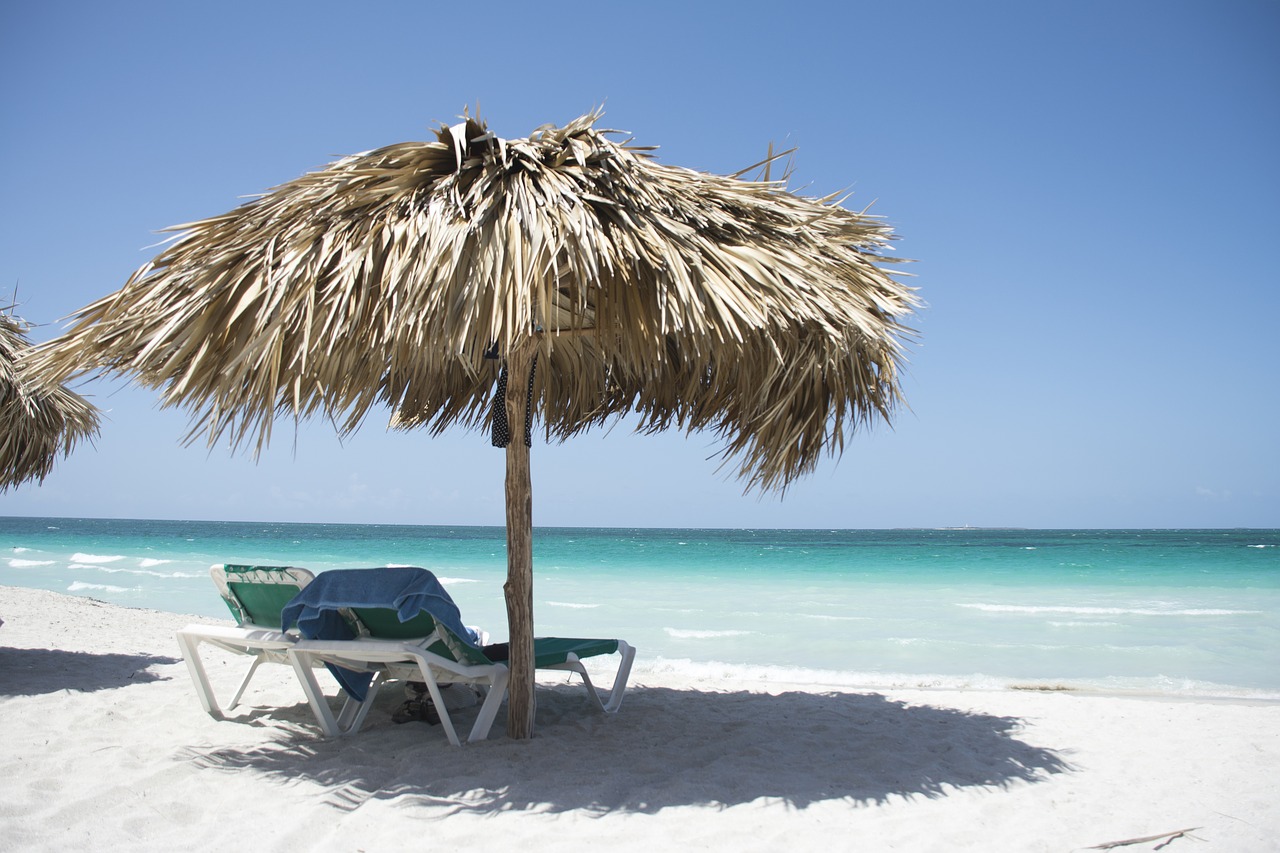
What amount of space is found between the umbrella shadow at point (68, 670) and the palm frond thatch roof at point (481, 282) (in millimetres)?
2261

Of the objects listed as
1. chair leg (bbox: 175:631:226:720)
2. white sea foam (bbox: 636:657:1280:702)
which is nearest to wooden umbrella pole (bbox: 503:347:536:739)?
chair leg (bbox: 175:631:226:720)

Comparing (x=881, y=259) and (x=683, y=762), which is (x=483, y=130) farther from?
(x=683, y=762)

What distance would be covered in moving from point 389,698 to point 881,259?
10.5 feet

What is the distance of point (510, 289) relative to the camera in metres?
2.58

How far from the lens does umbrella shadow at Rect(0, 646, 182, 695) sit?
171 inches

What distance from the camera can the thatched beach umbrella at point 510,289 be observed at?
265 centimetres

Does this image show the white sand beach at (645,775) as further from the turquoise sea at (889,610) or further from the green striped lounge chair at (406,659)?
the turquoise sea at (889,610)

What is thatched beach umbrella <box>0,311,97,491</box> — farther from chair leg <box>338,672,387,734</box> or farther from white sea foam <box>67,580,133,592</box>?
white sea foam <box>67,580,133,592</box>

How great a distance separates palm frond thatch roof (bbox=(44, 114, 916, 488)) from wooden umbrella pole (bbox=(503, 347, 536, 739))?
0.18 m

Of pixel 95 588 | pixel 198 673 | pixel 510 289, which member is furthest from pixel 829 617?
pixel 95 588

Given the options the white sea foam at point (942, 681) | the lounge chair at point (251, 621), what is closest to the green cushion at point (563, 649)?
the lounge chair at point (251, 621)

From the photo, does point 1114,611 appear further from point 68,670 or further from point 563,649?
point 68,670

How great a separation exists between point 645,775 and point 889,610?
9.06 metres

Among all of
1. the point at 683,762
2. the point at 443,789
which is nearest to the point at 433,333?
the point at 443,789
